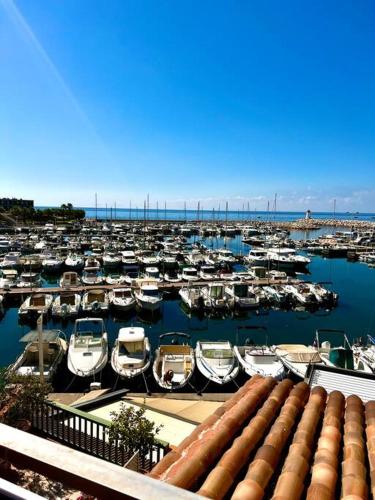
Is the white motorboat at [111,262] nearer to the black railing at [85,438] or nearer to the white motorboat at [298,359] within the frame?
the white motorboat at [298,359]

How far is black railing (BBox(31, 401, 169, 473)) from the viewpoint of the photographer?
8445mm

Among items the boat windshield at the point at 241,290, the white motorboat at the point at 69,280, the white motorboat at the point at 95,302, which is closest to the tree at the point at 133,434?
the white motorboat at the point at 95,302

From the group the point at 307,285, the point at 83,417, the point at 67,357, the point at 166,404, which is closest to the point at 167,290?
the point at 307,285

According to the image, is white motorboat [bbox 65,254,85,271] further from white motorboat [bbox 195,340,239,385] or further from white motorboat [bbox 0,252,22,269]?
white motorboat [bbox 195,340,239,385]

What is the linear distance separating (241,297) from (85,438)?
92.5ft

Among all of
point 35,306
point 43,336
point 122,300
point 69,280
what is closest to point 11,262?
point 69,280

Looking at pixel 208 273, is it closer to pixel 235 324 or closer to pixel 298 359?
pixel 235 324

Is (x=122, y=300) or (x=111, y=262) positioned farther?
(x=111, y=262)

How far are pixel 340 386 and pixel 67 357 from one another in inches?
628

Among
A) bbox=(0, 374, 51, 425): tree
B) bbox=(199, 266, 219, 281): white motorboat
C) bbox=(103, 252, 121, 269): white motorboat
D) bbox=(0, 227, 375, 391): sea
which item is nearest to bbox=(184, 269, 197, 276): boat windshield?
bbox=(199, 266, 219, 281): white motorboat

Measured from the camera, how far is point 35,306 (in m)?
31.4

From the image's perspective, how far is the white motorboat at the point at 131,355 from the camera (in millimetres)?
19031

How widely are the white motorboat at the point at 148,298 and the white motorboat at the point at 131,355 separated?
1187 centimetres

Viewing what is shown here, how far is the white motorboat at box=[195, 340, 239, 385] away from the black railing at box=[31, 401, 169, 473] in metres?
9.81
